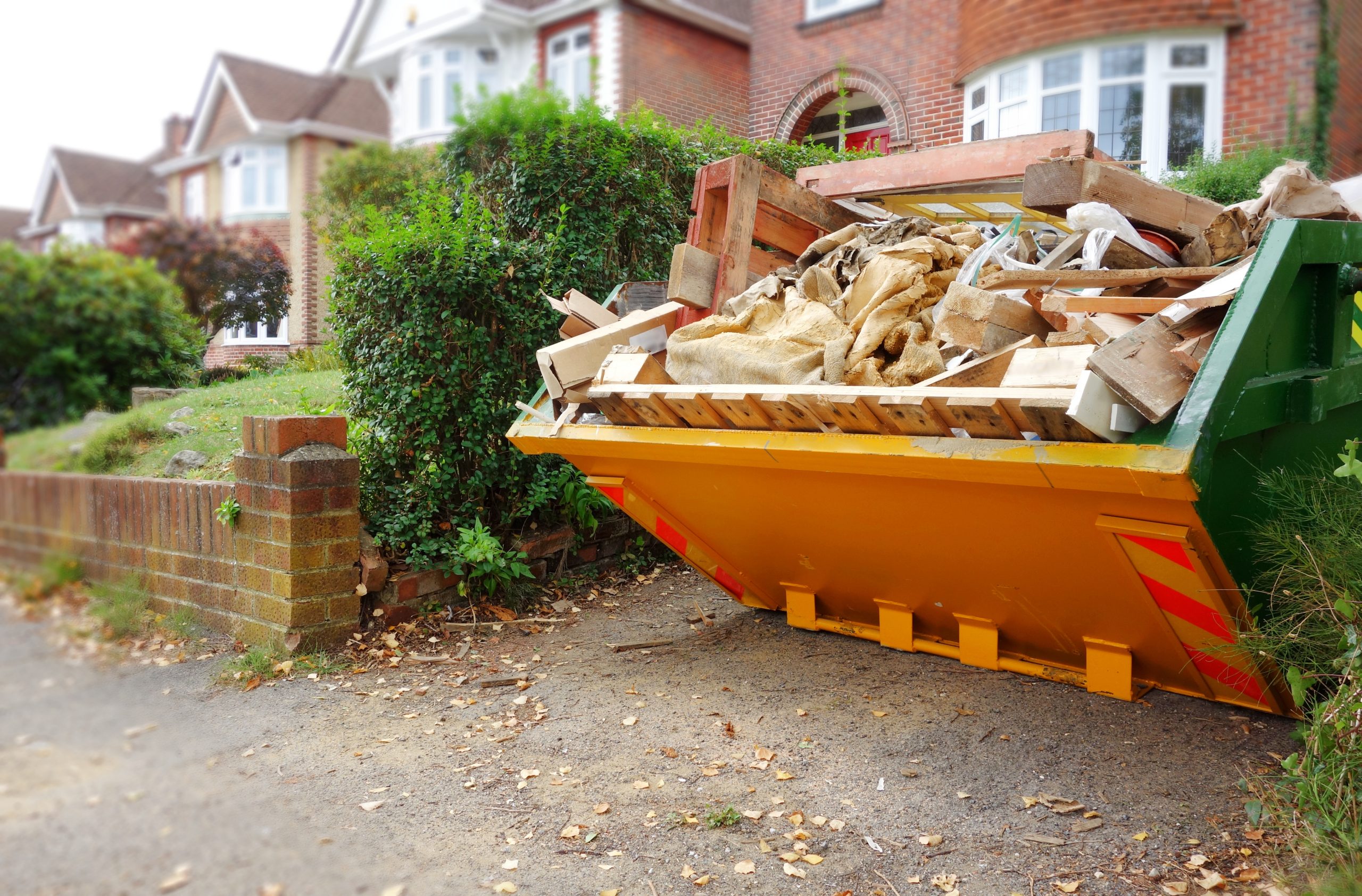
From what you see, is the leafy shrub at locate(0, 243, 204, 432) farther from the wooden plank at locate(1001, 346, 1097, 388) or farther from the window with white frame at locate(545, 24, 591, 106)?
the window with white frame at locate(545, 24, 591, 106)

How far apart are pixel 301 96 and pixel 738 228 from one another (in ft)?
7.91

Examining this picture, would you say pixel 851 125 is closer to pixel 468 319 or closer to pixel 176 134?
pixel 468 319

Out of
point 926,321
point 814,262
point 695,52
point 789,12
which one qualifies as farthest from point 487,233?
point 695,52

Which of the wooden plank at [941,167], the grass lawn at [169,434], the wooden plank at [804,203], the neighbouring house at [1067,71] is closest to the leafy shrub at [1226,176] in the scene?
the neighbouring house at [1067,71]

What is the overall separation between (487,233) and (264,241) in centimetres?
355

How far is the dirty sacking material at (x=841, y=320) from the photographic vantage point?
2.88 metres

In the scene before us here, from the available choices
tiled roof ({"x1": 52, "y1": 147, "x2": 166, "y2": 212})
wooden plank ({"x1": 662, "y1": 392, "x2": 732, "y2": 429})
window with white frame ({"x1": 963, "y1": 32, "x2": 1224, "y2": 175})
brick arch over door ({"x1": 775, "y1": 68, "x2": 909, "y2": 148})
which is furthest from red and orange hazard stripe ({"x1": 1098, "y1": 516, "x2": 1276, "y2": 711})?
window with white frame ({"x1": 963, "y1": 32, "x2": 1224, "y2": 175})

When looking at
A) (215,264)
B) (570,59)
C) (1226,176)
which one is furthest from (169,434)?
(570,59)

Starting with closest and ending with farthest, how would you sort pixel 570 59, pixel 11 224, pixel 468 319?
pixel 11 224, pixel 468 319, pixel 570 59

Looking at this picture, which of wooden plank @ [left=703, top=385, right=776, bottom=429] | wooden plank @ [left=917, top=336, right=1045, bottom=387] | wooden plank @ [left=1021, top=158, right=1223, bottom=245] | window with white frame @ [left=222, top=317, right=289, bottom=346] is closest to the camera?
window with white frame @ [left=222, top=317, right=289, bottom=346]

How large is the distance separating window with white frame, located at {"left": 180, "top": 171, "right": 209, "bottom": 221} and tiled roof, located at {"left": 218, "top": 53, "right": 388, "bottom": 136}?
0.47ft

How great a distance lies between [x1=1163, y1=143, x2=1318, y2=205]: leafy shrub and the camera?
517cm

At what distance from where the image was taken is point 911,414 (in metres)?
2.48

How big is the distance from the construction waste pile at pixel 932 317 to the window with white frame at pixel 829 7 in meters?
6.97
